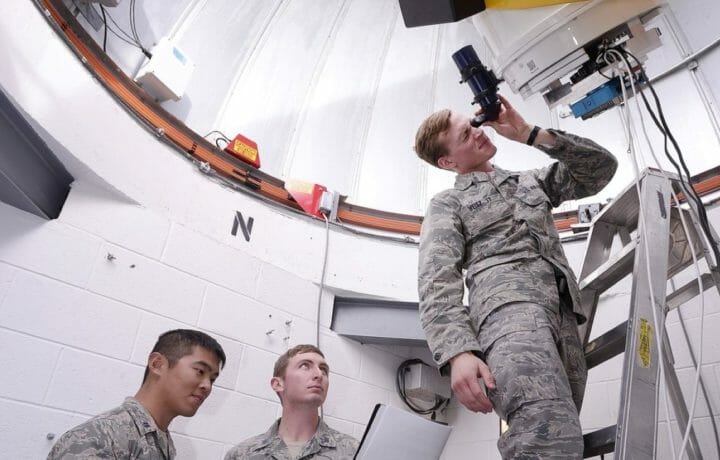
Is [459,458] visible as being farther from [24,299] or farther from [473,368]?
[24,299]

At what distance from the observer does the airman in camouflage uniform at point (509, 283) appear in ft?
2.95

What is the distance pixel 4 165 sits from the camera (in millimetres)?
1459

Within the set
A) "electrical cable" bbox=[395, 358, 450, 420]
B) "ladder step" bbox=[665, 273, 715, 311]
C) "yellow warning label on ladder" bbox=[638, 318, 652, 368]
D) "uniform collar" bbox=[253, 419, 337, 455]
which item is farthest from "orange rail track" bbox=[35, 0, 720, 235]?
"yellow warning label on ladder" bbox=[638, 318, 652, 368]

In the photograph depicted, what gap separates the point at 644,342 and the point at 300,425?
1.34 metres

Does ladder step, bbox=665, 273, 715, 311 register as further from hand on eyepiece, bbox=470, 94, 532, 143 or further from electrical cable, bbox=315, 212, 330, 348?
electrical cable, bbox=315, 212, 330, 348

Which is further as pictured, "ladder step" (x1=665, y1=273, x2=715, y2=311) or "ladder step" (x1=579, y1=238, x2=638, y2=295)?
"ladder step" (x1=665, y1=273, x2=715, y2=311)

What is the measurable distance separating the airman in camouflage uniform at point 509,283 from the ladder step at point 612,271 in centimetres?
14

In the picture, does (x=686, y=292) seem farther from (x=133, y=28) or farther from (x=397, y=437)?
(x=133, y=28)

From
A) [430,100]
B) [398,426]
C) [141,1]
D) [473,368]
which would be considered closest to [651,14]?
[473,368]

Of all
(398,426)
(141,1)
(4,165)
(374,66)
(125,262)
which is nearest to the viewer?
(398,426)

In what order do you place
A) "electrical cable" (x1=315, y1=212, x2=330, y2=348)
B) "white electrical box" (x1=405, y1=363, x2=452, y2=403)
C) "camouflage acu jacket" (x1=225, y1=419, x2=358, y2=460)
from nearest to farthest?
"camouflage acu jacket" (x1=225, y1=419, x2=358, y2=460) < "electrical cable" (x1=315, y1=212, x2=330, y2=348) < "white electrical box" (x1=405, y1=363, x2=452, y2=403)

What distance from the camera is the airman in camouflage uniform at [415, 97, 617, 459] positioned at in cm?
90

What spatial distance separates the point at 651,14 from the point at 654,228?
1.79 feet

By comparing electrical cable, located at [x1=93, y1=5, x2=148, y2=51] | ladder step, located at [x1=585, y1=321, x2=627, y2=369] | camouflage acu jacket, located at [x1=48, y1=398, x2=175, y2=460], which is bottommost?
camouflage acu jacket, located at [x1=48, y1=398, x2=175, y2=460]
